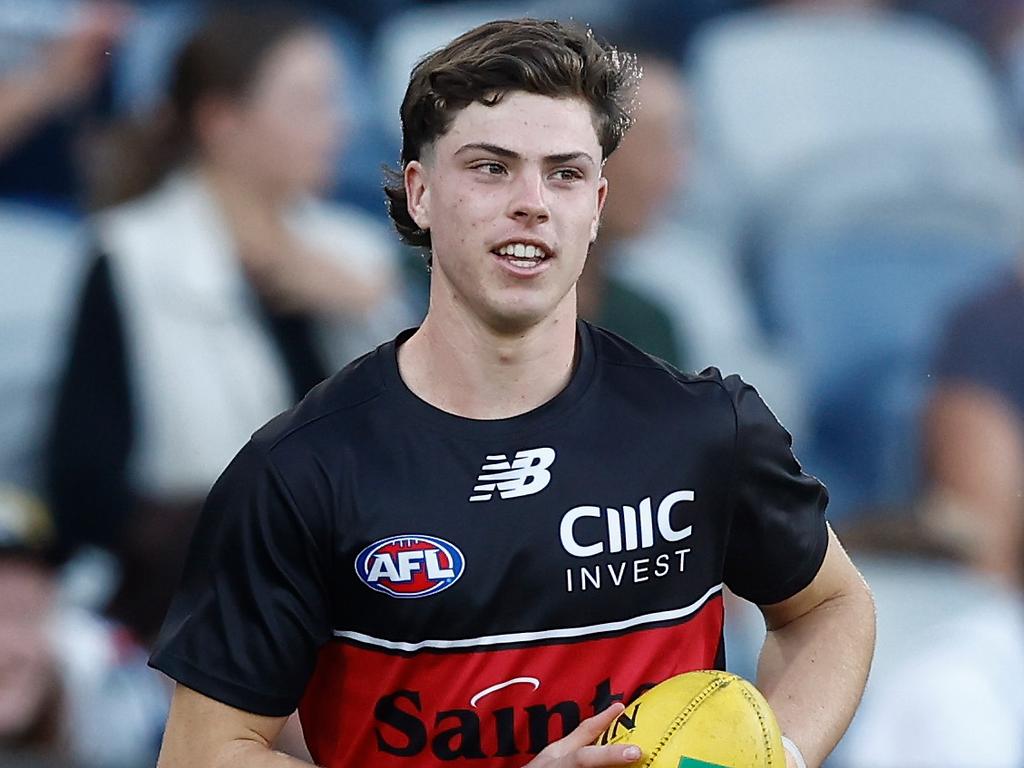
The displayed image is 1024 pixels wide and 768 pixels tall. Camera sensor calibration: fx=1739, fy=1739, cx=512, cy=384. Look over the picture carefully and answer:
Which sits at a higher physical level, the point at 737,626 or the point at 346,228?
the point at 346,228

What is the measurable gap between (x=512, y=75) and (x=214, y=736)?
1236 millimetres

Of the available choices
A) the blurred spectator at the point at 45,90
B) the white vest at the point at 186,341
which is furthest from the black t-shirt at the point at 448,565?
the blurred spectator at the point at 45,90

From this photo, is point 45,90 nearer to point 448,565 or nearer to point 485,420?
point 485,420

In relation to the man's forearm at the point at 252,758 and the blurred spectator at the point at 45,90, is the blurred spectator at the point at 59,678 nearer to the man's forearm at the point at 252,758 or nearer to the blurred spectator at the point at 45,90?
the blurred spectator at the point at 45,90

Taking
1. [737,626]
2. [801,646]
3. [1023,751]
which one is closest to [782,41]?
[737,626]

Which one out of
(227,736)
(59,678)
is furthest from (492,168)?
(59,678)

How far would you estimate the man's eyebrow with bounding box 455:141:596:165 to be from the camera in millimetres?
2957

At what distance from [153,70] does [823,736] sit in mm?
5374

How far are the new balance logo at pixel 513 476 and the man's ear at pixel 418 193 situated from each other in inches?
17.7

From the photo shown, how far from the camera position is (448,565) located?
2.99 metres

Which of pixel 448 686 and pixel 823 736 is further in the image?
pixel 823 736

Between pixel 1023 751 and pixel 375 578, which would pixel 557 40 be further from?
pixel 1023 751

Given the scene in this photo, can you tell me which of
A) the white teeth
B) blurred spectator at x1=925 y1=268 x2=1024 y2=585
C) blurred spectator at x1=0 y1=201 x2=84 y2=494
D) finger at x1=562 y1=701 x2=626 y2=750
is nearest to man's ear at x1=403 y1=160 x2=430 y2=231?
the white teeth

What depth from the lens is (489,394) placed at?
10.2 feet
